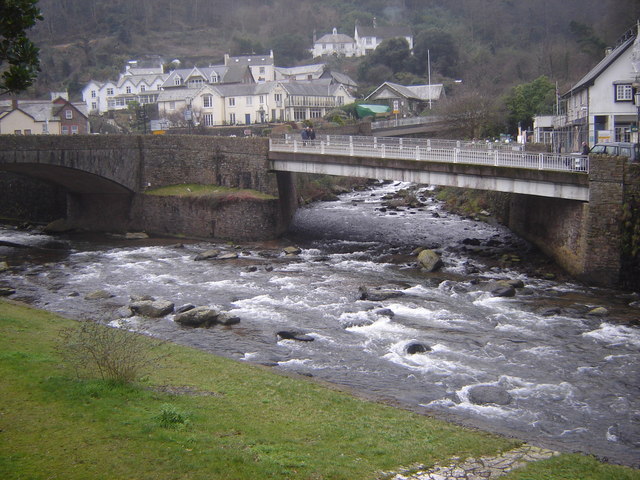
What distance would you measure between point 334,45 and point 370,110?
2385 inches

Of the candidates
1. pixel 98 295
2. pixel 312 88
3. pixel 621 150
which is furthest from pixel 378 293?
pixel 312 88

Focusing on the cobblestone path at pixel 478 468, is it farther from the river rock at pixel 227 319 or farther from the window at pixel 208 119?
the window at pixel 208 119

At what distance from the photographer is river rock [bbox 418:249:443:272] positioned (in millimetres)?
35656

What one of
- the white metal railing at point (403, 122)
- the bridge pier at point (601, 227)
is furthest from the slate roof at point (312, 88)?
the bridge pier at point (601, 227)

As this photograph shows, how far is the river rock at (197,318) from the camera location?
26.5 metres

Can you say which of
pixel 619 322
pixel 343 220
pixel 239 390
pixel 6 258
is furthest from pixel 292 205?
pixel 239 390

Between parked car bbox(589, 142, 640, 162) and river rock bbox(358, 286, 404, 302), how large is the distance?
12163 millimetres

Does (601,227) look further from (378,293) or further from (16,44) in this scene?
(16,44)

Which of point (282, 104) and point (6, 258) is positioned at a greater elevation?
point (282, 104)

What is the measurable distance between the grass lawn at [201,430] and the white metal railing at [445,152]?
20.9 m

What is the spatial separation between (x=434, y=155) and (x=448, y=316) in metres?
14.3

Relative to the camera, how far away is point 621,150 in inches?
1308

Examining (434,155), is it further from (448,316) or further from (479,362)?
(479,362)

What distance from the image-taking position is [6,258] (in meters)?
40.7
